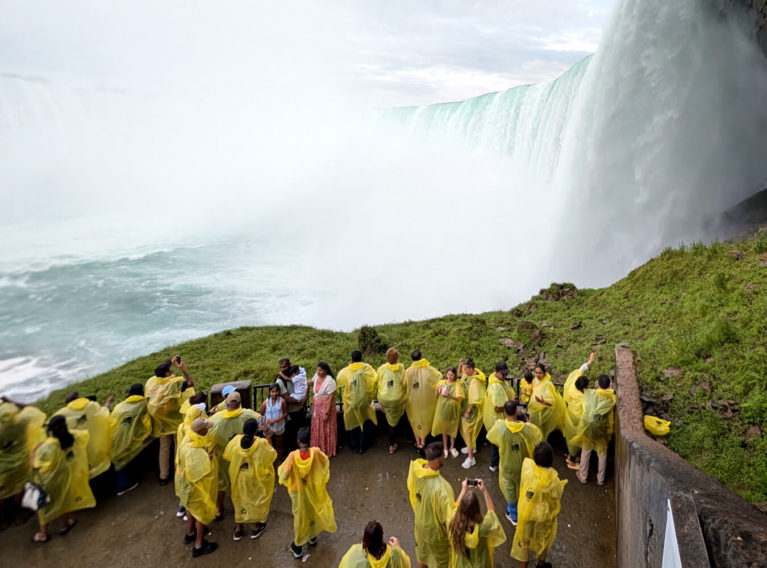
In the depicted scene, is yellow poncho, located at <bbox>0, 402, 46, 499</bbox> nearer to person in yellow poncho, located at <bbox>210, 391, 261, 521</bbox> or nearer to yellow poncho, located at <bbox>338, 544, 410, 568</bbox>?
person in yellow poncho, located at <bbox>210, 391, 261, 521</bbox>

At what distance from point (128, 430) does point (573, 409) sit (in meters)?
5.02

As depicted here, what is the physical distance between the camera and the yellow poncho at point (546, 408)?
17.9 ft

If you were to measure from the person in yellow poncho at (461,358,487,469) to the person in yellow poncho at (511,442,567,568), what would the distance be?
1.57 meters

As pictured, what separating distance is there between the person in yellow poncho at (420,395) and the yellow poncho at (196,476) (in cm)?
249

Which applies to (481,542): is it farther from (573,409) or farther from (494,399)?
(573,409)

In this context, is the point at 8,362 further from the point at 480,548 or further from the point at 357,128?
the point at 357,128

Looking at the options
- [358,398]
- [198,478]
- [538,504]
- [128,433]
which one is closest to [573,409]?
[538,504]

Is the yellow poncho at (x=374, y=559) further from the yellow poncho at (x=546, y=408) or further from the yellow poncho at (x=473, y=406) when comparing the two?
the yellow poncho at (x=546, y=408)

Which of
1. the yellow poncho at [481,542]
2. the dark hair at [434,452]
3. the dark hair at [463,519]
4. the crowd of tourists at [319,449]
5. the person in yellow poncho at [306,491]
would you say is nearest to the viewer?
the dark hair at [463,519]

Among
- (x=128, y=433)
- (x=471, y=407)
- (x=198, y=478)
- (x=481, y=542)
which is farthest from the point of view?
(x=471, y=407)

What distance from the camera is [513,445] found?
15.0 feet

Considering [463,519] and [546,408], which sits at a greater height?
[546,408]

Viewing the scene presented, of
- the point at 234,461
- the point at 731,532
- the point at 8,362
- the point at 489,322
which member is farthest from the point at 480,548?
the point at 8,362

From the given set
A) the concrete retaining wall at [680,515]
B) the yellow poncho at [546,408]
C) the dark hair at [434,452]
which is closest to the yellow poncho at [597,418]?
the yellow poncho at [546,408]
